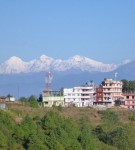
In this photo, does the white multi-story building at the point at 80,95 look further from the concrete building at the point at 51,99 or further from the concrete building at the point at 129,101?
the concrete building at the point at 129,101

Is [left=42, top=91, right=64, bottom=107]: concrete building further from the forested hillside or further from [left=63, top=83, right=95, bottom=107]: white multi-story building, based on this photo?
the forested hillside

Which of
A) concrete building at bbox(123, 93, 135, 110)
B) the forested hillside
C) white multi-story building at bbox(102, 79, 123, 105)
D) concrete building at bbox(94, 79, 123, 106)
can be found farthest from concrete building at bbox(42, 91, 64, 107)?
the forested hillside

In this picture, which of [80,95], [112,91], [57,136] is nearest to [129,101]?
[112,91]

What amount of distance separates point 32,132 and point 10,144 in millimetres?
2098

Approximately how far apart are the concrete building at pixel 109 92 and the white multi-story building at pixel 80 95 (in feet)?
3.13

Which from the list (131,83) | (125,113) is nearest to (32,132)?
(125,113)

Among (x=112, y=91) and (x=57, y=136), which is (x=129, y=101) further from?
(x=57, y=136)

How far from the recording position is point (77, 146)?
30.5m

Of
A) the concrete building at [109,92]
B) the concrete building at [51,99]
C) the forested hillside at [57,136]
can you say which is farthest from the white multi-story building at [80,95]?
the forested hillside at [57,136]

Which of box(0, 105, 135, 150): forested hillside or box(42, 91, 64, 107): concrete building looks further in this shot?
box(42, 91, 64, 107): concrete building

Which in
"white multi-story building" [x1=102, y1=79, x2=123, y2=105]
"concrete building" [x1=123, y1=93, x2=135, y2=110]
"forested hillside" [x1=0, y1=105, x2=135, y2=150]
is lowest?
"forested hillside" [x1=0, y1=105, x2=135, y2=150]

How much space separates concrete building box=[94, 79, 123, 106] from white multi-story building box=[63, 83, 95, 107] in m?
0.96

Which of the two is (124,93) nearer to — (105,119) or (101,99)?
(101,99)

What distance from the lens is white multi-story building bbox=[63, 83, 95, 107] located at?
227ft
